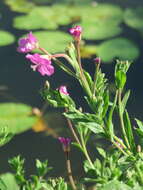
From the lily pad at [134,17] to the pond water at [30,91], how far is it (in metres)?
0.04

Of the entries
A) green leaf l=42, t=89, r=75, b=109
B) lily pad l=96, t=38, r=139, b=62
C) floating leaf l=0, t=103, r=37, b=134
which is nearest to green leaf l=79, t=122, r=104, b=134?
green leaf l=42, t=89, r=75, b=109

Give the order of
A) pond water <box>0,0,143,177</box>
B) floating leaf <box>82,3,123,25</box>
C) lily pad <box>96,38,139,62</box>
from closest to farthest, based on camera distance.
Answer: pond water <box>0,0,143,177</box>, lily pad <box>96,38,139,62</box>, floating leaf <box>82,3,123,25</box>

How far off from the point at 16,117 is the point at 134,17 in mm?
1017

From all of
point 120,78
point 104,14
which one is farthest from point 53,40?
point 120,78

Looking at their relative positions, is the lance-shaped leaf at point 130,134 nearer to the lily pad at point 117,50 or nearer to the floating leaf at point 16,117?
the floating leaf at point 16,117

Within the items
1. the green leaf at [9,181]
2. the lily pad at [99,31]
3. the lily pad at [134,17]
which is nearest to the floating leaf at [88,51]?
the lily pad at [99,31]

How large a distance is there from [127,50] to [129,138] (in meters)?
1.42

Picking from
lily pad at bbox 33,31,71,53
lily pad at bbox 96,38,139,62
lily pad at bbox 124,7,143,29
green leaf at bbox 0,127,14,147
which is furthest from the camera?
lily pad at bbox 124,7,143,29

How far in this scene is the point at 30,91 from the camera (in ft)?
6.75

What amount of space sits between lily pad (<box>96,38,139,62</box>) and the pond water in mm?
49

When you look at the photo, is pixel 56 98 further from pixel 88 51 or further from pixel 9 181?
pixel 88 51

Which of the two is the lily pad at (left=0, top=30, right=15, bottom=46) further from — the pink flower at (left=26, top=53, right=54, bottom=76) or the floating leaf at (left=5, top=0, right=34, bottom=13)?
the pink flower at (left=26, top=53, right=54, bottom=76)

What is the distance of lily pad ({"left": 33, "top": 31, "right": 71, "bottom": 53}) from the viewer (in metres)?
2.35

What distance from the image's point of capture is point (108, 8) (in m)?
2.74
